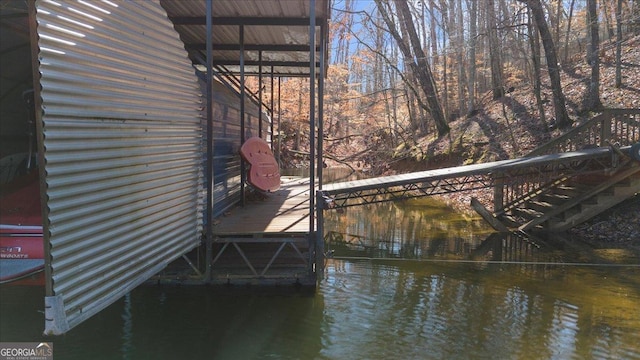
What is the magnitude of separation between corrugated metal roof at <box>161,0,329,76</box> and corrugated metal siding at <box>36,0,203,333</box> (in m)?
2.13

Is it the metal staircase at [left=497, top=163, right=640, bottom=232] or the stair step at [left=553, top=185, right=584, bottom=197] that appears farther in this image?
the stair step at [left=553, top=185, right=584, bottom=197]

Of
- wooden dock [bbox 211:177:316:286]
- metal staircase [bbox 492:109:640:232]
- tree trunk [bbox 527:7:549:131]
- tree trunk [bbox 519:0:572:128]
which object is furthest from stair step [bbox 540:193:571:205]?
wooden dock [bbox 211:177:316:286]

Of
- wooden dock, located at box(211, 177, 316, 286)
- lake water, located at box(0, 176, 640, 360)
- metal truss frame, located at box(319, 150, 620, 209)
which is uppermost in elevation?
metal truss frame, located at box(319, 150, 620, 209)

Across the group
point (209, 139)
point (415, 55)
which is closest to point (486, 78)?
point (415, 55)

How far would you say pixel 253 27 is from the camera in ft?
28.7

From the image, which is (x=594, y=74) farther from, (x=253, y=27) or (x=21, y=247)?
(x=21, y=247)

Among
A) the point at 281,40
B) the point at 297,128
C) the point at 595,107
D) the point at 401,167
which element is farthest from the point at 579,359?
the point at 297,128

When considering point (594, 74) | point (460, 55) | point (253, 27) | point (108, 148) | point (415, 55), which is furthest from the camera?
point (460, 55)

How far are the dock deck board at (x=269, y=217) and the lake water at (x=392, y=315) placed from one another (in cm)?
114

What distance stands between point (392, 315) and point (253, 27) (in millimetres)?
6011

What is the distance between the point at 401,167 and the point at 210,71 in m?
18.6

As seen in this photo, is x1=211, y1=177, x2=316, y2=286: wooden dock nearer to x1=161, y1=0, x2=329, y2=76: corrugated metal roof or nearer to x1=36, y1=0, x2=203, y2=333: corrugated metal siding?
x1=36, y1=0, x2=203, y2=333: corrugated metal siding

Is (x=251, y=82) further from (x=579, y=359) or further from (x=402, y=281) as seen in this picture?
(x=579, y=359)

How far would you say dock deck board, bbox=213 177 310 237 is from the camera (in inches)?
270
